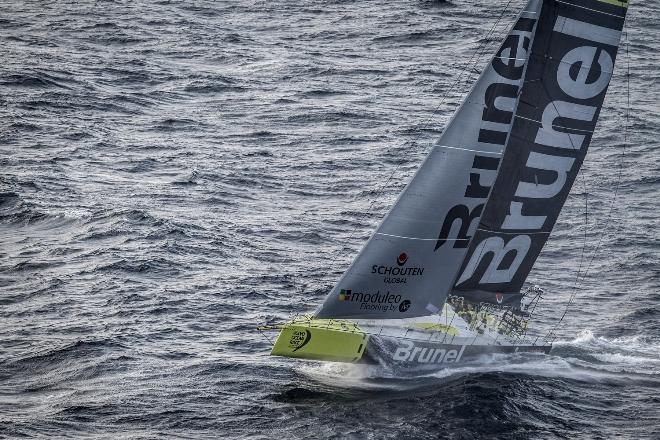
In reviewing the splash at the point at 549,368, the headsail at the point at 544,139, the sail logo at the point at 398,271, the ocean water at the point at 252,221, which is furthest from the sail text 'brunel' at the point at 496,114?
the ocean water at the point at 252,221

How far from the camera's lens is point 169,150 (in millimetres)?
56812

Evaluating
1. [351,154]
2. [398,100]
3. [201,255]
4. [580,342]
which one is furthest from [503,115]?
[398,100]

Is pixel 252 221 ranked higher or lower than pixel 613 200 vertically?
lower

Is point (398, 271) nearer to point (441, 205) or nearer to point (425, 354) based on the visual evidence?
point (441, 205)

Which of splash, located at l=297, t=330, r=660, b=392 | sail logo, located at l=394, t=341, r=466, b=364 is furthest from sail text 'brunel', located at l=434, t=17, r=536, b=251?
splash, located at l=297, t=330, r=660, b=392

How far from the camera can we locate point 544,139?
3481cm

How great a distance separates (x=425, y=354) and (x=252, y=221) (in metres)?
15.1

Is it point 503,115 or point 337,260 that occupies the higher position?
point 503,115

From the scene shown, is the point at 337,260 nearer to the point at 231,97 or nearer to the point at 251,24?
the point at 231,97

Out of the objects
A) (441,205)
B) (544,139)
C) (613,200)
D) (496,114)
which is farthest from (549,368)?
(613,200)

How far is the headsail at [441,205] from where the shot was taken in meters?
33.1

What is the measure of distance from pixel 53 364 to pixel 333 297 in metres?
9.67

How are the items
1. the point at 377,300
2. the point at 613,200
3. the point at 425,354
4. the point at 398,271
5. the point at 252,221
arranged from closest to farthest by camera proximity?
1. the point at 398,271
2. the point at 377,300
3. the point at 425,354
4. the point at 252,221
5. the point at 613,200

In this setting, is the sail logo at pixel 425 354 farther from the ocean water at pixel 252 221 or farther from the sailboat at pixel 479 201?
the ocean water at pixel 252 221
